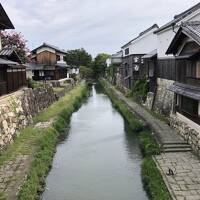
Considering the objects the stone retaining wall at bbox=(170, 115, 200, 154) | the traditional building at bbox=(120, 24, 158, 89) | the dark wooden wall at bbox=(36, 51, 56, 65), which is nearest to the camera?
the stone retaining wall at bbox=(170, 115, 200, 154)

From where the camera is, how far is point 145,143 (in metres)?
17.3

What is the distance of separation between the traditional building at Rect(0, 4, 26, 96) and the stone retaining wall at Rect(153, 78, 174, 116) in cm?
1069

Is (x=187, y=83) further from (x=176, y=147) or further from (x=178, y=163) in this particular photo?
(x=178, y=163)

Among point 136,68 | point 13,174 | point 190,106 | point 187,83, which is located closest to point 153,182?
point 13,174

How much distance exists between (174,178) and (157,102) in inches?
553

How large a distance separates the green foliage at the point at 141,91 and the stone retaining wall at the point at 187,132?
11.8 m

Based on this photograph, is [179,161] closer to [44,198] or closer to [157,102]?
[44,198]

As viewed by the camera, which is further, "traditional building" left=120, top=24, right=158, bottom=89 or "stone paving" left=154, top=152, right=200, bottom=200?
"traditional building" left=120, top=24, right=158, bottom=89

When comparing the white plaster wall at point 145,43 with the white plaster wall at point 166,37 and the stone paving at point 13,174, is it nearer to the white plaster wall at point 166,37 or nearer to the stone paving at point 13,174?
the white plaster wall at point 166,37

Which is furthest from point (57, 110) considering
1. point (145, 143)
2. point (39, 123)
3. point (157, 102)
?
point (145, 143)

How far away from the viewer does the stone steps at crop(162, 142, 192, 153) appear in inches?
595

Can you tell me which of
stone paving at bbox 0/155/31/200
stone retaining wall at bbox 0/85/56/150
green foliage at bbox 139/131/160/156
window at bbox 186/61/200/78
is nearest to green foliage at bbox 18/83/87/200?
stone paving at bbox 0/155/31/200

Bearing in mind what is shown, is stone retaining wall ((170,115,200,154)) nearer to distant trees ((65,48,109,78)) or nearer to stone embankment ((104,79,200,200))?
stone embankment ((104,79,200,200))

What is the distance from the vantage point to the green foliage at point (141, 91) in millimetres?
30828
